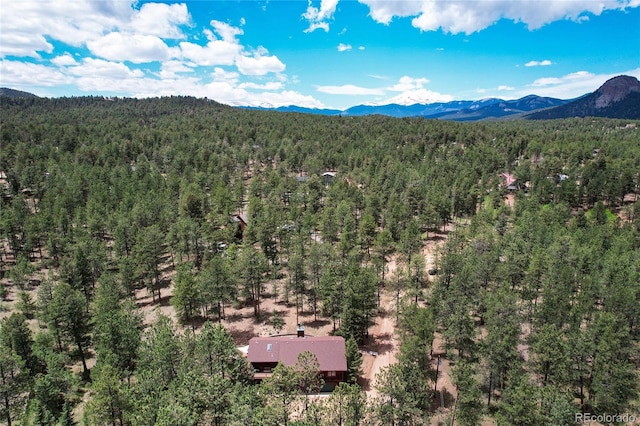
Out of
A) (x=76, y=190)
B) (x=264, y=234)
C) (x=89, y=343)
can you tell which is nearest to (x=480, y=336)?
(x=264, y=234)

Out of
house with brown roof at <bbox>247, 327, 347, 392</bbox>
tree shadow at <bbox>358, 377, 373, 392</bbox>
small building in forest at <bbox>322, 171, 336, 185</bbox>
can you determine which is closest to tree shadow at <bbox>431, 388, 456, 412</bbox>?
tree shadow at <bbox>358, 377, 373, 392</bbox>

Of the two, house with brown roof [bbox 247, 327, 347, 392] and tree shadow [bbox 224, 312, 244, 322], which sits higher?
house with brown roof [bbox 247, 327, 347, 392]

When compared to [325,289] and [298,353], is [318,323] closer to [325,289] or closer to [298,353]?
[325,289]

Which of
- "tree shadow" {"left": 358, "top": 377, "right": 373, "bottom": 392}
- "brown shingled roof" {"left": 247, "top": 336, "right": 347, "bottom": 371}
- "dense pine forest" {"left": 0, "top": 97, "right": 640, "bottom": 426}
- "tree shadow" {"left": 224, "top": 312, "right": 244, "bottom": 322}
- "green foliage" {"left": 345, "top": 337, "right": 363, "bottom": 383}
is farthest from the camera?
"tree shadow" {"left": 224, "top": 312, "right": 244, "bottom": 322}

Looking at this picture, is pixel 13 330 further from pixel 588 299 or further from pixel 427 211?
pixel 427 211

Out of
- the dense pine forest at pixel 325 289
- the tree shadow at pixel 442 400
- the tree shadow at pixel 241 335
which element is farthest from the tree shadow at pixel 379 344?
the tree shadow at pixel 241 335

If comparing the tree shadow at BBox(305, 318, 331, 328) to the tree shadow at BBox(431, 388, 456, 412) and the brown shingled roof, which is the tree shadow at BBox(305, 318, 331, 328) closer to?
the brown shingled roof
